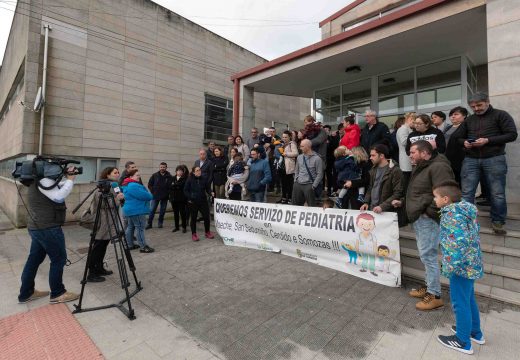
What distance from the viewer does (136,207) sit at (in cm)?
533

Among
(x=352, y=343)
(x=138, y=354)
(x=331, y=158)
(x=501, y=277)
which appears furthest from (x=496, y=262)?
(x=138, y=354)

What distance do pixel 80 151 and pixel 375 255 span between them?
9052 mm

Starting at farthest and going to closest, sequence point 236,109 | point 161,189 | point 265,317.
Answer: point 236,109, point 161,189, point 265,317

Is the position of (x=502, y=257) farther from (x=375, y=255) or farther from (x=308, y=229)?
(x=308, y=229)

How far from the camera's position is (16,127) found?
8781mm

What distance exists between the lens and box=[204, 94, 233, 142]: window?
1243 cm

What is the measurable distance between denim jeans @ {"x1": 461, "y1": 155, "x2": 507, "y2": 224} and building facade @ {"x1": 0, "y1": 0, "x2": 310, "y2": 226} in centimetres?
671

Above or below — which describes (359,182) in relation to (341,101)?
below

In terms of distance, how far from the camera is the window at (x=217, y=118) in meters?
12.4

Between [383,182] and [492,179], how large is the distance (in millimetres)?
1424

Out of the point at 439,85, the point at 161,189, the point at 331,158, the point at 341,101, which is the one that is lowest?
the point at 161,189

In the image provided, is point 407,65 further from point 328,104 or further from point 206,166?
point 206,166

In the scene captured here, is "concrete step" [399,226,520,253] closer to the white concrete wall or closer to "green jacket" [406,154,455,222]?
the white concrete wall

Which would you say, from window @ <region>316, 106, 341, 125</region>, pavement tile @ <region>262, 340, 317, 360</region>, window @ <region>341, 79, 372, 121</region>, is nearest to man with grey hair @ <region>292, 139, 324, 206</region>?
pavement tile @ <region>262, 340, 317, 360</region>
